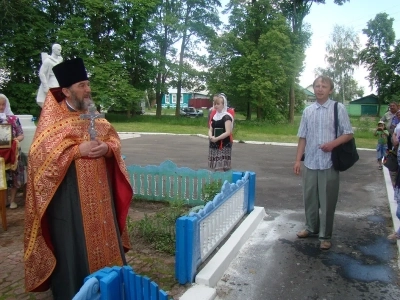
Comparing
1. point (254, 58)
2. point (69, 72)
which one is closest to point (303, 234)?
point (69, 72)

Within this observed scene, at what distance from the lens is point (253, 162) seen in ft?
34.0

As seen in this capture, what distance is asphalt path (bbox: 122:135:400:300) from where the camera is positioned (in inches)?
128

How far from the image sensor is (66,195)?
8.44 feet

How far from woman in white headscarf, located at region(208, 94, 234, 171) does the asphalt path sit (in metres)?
1.07

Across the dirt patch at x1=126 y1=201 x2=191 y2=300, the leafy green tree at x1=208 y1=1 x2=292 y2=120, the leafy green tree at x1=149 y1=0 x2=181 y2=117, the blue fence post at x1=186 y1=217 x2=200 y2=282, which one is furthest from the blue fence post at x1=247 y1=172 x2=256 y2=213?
the leafy green tree at x1=149 y1=0 x2=181 y2=117

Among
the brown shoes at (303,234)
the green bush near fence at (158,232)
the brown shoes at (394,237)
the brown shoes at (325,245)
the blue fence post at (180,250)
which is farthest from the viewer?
the brown shoes at (303,234)

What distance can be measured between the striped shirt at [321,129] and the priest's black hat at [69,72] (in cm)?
268

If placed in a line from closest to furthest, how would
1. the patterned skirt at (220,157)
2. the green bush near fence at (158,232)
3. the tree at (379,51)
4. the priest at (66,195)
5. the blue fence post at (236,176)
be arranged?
the priest at (66,195) < the green bush near fence at (158,232) < the blue fence post at (236,176) < the patterned skirt at (220,157) < the tree at (379,51)

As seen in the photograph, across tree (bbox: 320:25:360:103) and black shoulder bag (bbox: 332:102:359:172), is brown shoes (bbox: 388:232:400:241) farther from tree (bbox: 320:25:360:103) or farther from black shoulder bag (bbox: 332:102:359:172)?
tree (bbox: 320:25:360:103)

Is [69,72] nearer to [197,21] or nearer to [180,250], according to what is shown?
[180,250]

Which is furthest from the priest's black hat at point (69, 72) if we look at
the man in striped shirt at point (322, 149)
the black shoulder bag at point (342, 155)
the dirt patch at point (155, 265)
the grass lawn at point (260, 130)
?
the grass lawn at point (260, 130)

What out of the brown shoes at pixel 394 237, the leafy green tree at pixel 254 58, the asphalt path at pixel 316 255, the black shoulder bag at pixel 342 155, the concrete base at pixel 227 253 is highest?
the leafy green tree at pixel 254 58

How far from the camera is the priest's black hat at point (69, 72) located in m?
2.56

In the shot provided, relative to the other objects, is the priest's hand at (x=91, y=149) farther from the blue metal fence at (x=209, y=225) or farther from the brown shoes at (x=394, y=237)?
the brown shoes at (x=394, y=237)
